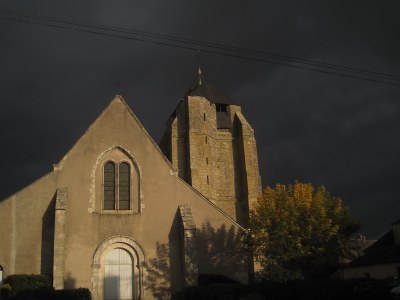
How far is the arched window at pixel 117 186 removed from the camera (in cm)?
2311

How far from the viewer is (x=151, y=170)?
23828mm

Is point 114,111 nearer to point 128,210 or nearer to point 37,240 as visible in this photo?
point 128,210

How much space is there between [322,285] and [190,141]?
25.3m

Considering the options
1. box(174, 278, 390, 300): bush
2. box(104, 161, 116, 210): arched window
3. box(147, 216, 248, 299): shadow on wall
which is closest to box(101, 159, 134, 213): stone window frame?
box(104, 161, 116, 210): arched window

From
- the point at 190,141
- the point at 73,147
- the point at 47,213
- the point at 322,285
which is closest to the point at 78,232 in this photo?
the point at 47,213

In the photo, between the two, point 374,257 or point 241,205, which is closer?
point 374,257

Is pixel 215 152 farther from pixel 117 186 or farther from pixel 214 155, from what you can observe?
pixel 117 186

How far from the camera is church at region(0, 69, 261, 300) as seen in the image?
21.2m

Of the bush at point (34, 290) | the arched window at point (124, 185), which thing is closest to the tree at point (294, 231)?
the arched window at point (124, 185)

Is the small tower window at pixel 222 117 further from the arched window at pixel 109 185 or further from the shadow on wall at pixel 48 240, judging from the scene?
the shadow on wall at pixel 48 240

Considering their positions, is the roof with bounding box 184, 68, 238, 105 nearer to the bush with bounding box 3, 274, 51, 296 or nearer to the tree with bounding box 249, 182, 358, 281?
the tree with bounding box 249, 182, 358, 281

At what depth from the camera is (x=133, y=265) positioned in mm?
22125

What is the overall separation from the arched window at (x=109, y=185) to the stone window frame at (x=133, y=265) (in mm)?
1881

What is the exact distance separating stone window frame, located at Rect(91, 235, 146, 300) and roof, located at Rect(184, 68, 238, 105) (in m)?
24.9
